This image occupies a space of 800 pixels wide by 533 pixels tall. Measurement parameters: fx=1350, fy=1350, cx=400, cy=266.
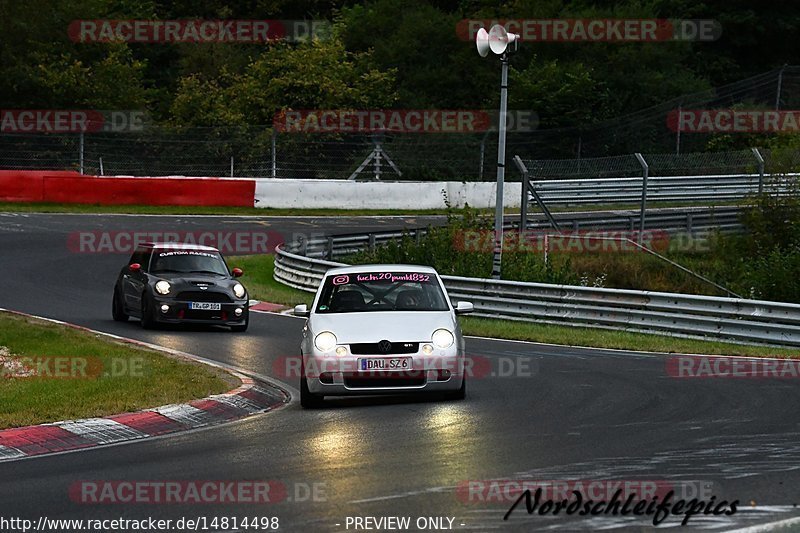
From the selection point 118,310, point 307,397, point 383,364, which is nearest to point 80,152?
point 118,310

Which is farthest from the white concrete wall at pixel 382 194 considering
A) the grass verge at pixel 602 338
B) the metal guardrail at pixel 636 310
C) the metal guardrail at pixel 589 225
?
the grass verge at pixel 602 338

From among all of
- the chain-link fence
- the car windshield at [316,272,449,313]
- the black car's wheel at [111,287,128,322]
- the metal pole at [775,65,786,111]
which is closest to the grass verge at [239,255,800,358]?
the black car's wheel at [111,287,128,322]

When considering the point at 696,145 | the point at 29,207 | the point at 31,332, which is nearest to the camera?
the point at 31,332

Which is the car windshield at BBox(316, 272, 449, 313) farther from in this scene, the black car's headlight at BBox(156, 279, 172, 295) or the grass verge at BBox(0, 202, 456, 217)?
the grass verge at BBox(0, 202, 456, 217)

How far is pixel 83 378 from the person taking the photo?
14.5 meters

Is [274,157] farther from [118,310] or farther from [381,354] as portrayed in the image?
[381,354]

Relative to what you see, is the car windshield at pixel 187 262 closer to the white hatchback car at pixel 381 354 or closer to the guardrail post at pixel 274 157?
the white hatchback car at pixel 381 354

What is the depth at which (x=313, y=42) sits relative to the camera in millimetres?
52062

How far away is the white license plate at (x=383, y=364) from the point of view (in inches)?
512

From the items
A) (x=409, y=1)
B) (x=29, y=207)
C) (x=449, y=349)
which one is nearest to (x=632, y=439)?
(x=449, y=349)

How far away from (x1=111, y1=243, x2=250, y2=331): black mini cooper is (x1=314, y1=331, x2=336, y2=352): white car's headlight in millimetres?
8309

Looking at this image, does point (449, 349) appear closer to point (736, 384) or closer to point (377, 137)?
point (736, 384)

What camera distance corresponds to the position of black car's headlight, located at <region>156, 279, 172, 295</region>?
840 inches

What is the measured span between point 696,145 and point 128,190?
814 inches
